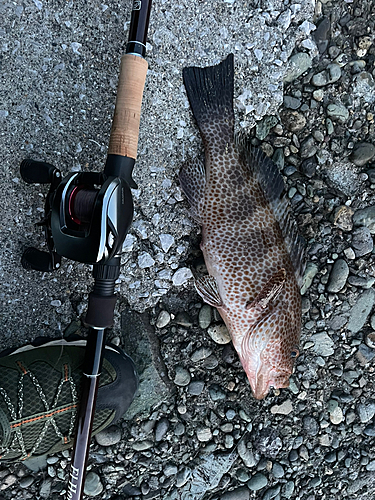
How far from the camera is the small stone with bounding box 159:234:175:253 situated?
261cm

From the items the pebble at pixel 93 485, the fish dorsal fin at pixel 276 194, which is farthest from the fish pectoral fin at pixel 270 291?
the pebble at pixel 93 485

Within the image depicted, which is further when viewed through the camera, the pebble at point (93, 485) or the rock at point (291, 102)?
the rock at point (291, 102)

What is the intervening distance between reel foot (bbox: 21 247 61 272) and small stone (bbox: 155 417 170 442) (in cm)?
127

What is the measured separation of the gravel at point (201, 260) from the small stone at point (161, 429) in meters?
0.01

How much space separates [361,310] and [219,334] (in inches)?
40.3

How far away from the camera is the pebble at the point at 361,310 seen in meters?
2.75

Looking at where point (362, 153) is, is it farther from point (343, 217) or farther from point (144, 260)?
point (144, 260)

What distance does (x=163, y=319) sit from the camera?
2.64m

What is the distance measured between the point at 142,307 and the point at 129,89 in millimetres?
1371

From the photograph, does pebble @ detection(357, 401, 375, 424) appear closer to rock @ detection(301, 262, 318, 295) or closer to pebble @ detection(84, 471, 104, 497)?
rock @ detection(301, 262, 318, 295)

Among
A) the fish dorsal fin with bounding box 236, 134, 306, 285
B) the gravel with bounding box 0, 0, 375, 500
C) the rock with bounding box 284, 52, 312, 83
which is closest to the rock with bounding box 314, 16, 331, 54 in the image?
the gravel with bounding box 0, 0, 375, 500

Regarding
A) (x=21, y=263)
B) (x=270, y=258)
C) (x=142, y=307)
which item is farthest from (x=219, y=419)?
(x=21, y=263)

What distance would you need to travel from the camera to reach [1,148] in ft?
7.81

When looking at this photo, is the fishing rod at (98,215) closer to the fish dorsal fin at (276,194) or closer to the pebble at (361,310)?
the fish dorsal fin at (276,194)
